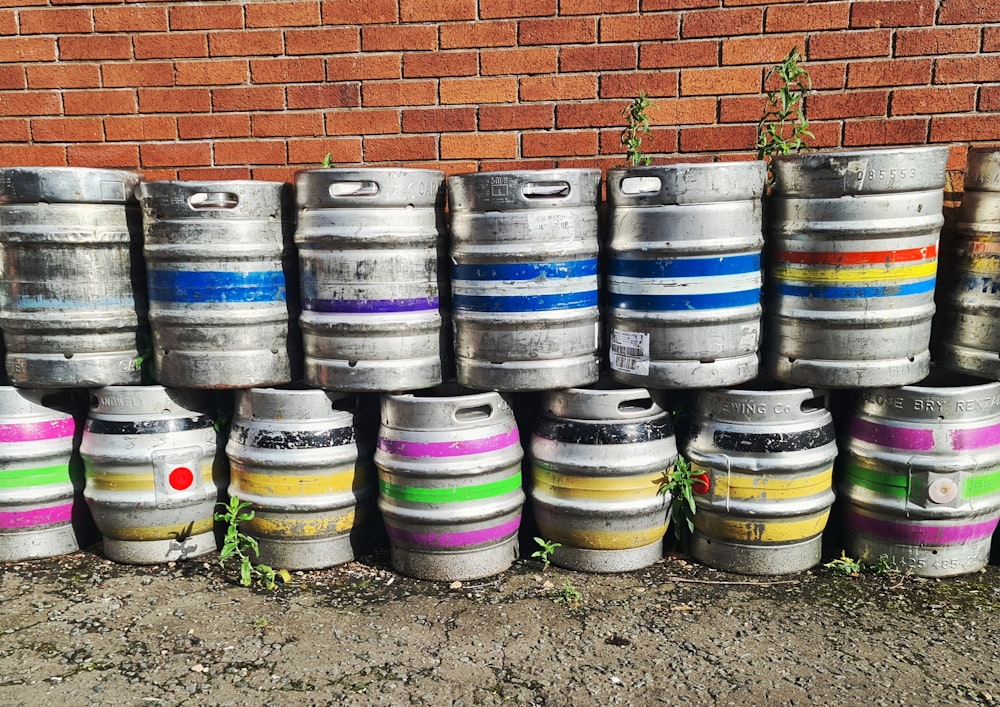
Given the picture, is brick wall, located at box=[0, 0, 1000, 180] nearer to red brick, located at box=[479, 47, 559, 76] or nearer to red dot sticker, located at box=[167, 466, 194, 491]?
red brick, located at box=[479, 47, 559, 76]

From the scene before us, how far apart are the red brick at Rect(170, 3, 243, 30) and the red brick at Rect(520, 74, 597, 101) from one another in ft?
4.56

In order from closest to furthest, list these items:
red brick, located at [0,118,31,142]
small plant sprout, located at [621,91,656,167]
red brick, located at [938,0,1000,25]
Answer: small plant sprout, located at [621,91,656,167]
red brick, located at [938,0,1000,25]
red brick, located at [0,118,31,142]

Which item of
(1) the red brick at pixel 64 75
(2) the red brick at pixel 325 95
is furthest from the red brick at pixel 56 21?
(2) the red brick at pixel 325 95

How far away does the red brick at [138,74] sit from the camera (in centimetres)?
403

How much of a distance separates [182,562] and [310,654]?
98 cm

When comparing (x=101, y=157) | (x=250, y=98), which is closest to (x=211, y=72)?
(x=250, y=98)

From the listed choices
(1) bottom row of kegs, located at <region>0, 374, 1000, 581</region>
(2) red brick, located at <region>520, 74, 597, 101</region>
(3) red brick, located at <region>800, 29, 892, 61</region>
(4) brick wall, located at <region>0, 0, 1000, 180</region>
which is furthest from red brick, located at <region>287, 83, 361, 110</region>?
(3) red brick, located at <region>800, 29, 892, 61</region>

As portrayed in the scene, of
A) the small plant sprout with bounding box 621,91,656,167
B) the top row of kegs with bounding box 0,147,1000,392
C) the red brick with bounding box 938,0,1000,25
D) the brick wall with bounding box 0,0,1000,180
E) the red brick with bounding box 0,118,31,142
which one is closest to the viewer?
the top row of kegs with bounding box 0,147,1000,392

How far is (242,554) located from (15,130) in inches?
98.8

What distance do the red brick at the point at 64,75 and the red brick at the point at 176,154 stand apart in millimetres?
401

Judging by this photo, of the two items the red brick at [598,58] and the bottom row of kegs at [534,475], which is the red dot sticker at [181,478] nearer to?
the bottom row of kegs at [534,475]

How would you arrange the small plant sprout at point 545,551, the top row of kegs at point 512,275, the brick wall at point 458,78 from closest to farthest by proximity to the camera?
1. the top row of kegs at point 512,275
2. the small plant sprout at point 545,551
3. the brick wall at point 458,78

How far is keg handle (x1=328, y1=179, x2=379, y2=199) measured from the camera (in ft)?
10.1

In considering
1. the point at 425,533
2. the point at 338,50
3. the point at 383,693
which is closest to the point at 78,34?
the point at 338,50
